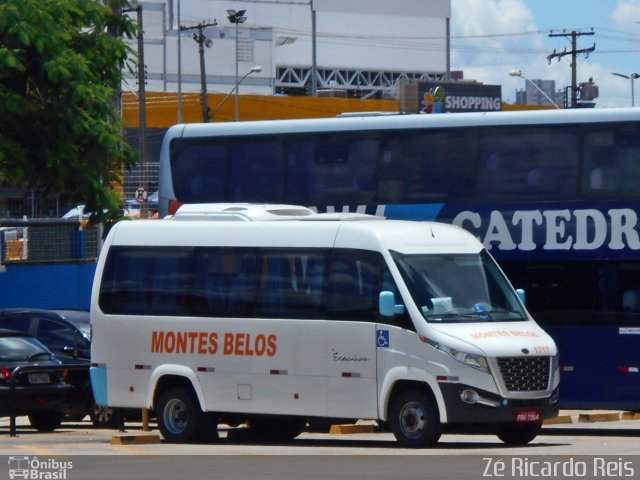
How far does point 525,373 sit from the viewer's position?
15.6 metres

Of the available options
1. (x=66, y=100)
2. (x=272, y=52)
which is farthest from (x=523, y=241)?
(x=272, y=52)

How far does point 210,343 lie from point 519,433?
158 inches

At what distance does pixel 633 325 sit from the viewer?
746 inches

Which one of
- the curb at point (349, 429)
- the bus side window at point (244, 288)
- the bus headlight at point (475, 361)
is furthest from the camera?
the curb at point (349, 429)

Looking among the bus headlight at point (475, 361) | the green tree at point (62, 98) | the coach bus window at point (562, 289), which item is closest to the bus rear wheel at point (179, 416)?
the bus headlight at point (475, 361)

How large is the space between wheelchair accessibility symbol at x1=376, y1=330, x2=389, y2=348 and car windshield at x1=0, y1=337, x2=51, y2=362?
634cm

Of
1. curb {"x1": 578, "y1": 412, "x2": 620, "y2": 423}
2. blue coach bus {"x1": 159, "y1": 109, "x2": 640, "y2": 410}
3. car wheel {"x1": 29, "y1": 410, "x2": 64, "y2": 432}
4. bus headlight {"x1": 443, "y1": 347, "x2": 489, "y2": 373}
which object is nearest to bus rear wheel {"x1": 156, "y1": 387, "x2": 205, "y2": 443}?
car wheel {"x1": 29, "y1": 410, "x2": 64, "y2": 432}

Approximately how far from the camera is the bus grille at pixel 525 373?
15.4m

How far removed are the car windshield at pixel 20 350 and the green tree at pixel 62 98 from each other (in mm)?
4925

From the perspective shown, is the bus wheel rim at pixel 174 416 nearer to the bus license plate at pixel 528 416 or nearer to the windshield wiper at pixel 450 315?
the windshield wiper at pixel 450 315

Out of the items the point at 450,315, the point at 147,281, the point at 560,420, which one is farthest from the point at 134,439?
the point at 560,420

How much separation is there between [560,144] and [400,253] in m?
4.32

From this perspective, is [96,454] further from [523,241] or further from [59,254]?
[59,254]

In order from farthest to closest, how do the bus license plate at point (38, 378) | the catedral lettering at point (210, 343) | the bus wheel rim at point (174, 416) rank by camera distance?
the bus license plate at point (38, 378) → the bus wheel rim at point (174, 416) → the catedral lettering at point (210, 343)
